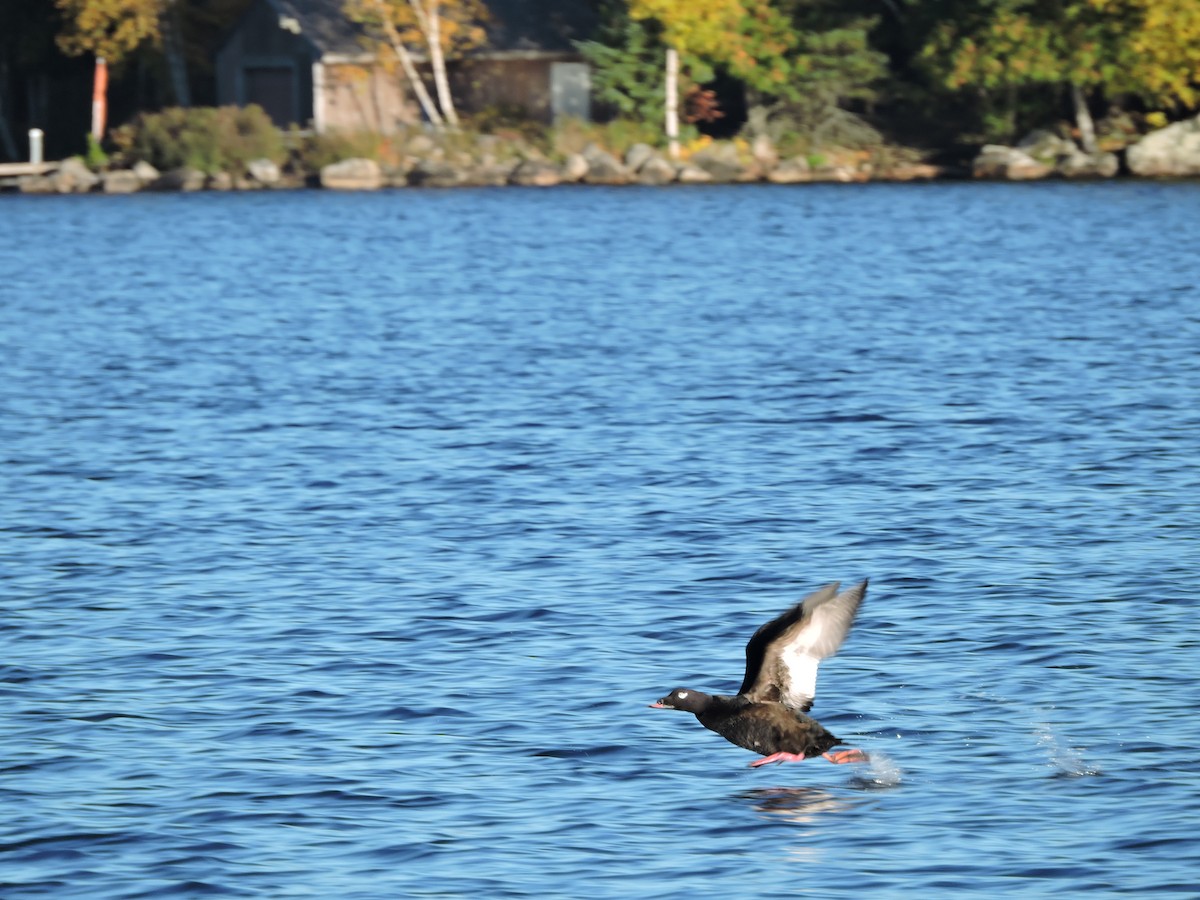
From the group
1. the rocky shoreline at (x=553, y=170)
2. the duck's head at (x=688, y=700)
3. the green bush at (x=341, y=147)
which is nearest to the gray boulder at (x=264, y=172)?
the rocky shoreline at (x=553, y=170)

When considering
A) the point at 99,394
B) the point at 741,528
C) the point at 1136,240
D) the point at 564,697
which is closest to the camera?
the point at 564,697

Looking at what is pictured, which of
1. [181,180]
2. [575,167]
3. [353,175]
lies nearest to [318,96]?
[353,175]

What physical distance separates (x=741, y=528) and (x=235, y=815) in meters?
7.40

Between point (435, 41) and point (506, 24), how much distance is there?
5190 mm

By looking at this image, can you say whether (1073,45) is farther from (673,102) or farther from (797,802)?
(797,802)

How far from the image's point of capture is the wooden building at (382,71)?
2729 inches

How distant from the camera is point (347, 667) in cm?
1276

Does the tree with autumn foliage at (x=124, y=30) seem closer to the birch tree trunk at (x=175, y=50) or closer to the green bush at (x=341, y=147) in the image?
the birch tree trunk at (x=175, y=50)

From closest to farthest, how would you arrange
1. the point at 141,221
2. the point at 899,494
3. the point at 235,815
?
the point at 235,815 → the point at 899,494 → the point at 141,221

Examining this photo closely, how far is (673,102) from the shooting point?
66.8 m

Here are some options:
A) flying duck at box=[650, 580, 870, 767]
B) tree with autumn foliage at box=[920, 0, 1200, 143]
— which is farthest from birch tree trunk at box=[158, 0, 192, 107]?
flying duck at box=[650, 580, 870, 767]

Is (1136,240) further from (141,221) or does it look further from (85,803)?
(85,803)

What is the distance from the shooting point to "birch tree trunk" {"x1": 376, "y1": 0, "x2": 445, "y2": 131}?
217 feet

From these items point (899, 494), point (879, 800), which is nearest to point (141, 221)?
point (899, 494)
